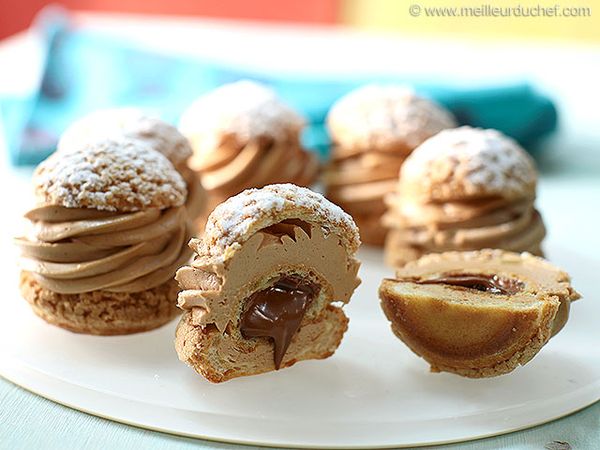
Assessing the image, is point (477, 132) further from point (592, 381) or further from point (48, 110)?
point (48, 110)

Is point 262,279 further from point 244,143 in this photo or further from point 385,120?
point 385,120

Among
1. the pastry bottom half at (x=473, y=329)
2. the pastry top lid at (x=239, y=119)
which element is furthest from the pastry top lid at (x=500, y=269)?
the pastry top lid at (x=239, y=119)

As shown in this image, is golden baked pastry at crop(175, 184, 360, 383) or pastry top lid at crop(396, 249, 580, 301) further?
pastry top lid at crop(396, 249, 580, 301)

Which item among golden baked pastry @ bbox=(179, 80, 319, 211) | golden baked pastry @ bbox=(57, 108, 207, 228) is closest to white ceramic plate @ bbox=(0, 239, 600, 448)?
golden baked pastry @ bbox=(57, 108, 207, 228)

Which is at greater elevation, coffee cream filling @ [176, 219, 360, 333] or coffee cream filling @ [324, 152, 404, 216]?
coffee cream filling @ [176, 219, 360, 333]

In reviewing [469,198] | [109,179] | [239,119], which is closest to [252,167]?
[239,119]

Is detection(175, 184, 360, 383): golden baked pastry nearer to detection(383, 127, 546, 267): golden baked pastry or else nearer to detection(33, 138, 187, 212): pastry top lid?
A: detection(33, 138, 187, 212): pastry top lid
